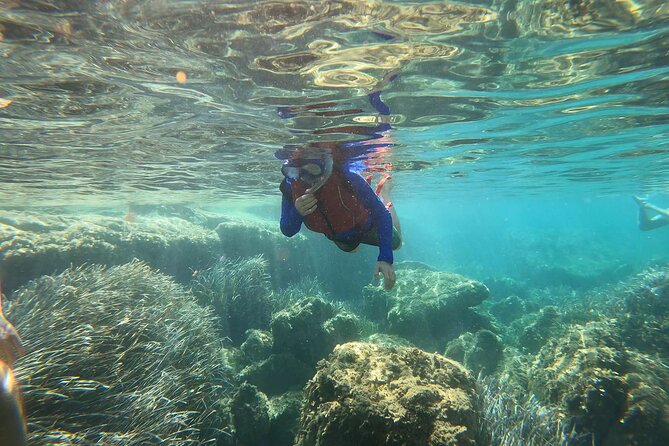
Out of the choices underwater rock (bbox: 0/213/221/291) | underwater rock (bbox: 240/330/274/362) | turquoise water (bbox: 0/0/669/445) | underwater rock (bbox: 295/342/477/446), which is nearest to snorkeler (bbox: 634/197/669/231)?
turquoise water (bbox: 0/0/669/445)

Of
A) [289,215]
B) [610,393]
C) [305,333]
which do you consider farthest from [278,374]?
[610,393]

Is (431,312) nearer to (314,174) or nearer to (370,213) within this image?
(370,213)

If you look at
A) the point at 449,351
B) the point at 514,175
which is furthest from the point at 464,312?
the point at 514,175

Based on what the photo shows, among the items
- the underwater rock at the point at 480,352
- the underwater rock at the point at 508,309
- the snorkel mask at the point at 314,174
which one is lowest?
the underwater rock at the point at 508,309

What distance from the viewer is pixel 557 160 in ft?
60.2

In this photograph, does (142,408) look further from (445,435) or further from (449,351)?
(449,351)

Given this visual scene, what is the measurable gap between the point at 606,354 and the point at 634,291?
38.2ft

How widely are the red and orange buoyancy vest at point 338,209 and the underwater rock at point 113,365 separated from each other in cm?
433

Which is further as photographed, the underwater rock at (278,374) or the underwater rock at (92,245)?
the underwater rock at (92,245)

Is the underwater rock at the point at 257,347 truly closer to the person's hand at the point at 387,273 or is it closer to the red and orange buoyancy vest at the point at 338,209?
the red and orange buoyancy vest at the point at 338,209

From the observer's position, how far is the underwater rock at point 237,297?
1318 cm

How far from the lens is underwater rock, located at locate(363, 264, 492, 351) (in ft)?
42.0

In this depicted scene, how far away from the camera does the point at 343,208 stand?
17.6 ft

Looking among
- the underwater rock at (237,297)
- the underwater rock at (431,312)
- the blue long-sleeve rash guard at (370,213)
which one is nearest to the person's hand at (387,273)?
the blue long-sleeve rash guard at (370,213)
